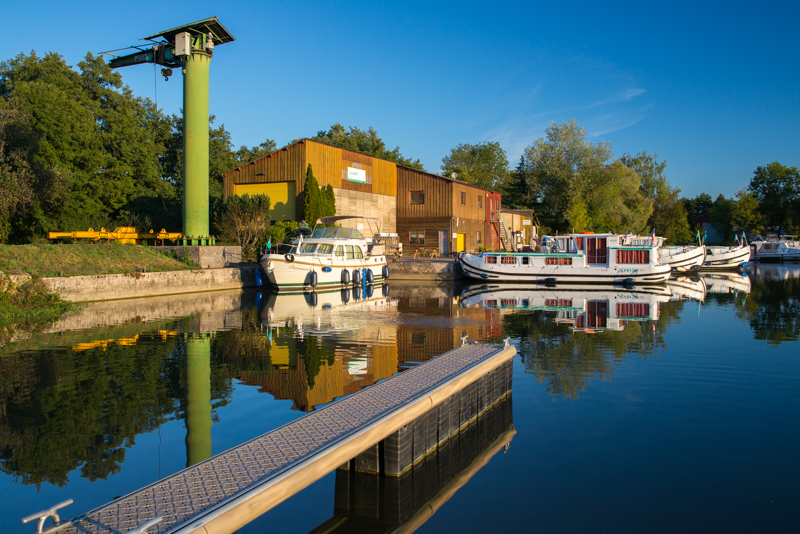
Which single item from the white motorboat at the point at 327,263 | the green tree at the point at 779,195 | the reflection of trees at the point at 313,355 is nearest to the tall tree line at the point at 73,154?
the white motorboat at the point at 327,263

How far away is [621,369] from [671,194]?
2848 inches

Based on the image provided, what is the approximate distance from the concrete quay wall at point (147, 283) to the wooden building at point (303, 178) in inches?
312

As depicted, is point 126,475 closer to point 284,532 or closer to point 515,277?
point 284,532

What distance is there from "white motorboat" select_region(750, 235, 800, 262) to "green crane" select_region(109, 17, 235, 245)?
191ft

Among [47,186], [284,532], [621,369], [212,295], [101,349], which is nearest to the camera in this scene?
[284,532]

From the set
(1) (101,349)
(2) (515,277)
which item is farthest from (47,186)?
(2) (515,277)

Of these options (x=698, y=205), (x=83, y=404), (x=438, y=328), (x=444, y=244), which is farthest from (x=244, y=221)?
(x=698, y=205)

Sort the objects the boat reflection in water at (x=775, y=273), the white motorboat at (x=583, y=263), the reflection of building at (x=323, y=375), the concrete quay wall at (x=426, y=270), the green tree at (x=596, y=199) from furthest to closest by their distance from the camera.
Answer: the green tree at (x=596, y=199)
the boat reflection in water at (x=775, y=273)
the concrete quay wall at (x=426, y=270)
the white motorboat at (x=583, y=263)
the reflection of building at (x=323, y=375)

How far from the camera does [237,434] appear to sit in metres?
6.98

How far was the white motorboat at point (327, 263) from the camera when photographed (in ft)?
84.2

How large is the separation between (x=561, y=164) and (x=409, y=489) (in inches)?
2021

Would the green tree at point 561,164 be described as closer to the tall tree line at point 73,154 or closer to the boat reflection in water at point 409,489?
the tall tree line at point 73,154

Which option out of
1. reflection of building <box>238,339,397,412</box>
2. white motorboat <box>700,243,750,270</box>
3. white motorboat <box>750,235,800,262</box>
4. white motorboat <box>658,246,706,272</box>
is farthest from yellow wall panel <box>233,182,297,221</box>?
white motorboat <box>750,235,800,262</box>

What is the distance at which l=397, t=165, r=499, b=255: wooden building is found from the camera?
4112 centimetres
